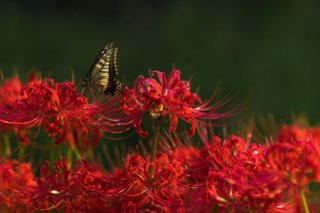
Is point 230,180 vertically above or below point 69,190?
above

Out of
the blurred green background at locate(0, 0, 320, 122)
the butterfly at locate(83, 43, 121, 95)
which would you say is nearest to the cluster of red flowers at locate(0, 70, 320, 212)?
the butterfly at locate(83, 43, 121, 95)

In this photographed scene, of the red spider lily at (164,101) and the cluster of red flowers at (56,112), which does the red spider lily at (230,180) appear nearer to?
the red spider lily at (164,101)

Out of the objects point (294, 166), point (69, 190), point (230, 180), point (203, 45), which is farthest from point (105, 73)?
point (203, 45)

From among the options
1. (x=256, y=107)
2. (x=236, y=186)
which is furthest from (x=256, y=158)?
(x=256, y=107)

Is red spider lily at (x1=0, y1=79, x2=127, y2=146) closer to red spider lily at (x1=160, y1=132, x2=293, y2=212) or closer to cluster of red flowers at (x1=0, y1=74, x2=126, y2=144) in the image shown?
cluster of red flowers at (x1=0, y1=74, x2=126, y2=144)

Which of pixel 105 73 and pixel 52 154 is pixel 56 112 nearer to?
pixel 52 154

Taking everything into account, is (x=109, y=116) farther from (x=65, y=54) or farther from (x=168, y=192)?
(x=65, y=54)
